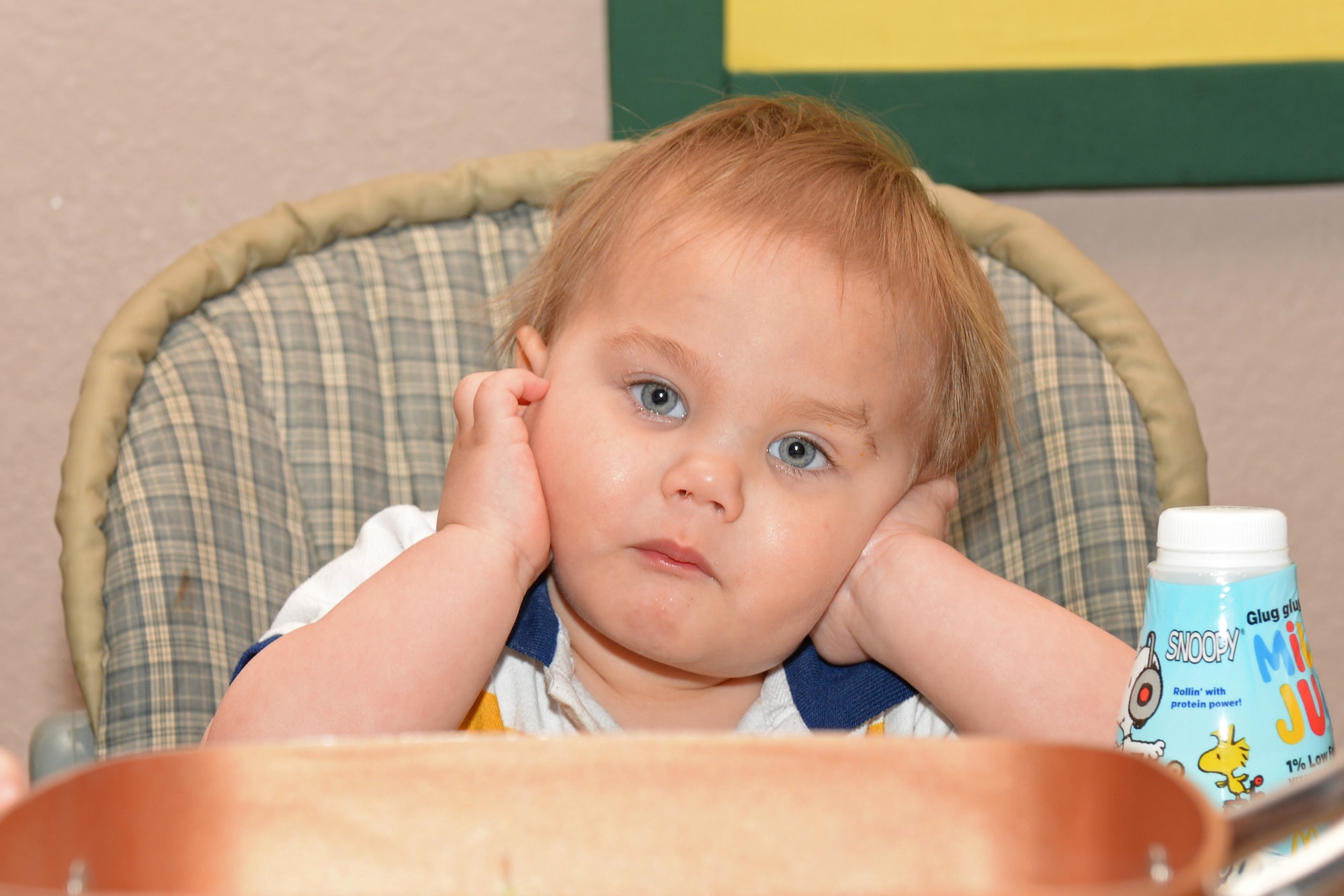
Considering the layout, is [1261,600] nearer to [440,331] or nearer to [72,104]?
[440,331]

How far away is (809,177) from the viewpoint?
0.80 metres

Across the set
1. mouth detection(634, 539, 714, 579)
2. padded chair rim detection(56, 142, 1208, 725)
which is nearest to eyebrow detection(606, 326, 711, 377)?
mouth detection(634, 539, 714, 579)

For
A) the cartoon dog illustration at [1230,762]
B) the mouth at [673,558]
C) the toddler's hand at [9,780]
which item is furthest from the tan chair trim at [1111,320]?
the toddler's hand at [9,780]

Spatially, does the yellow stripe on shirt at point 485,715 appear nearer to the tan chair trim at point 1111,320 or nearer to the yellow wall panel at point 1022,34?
the tan chair trim at point 1111,320

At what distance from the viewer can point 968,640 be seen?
757 mm

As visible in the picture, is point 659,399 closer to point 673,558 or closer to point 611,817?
point 673,558

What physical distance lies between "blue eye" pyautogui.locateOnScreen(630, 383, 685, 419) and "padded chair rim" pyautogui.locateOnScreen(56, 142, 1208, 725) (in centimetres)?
32

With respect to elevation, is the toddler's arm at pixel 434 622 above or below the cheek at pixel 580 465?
below

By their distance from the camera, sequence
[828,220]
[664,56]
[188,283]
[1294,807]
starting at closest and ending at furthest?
[1294,807] → [828,220] → [188,283] → [664,56]

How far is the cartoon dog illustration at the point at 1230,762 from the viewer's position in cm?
44

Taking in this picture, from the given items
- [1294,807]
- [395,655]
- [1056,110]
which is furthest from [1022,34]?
[1294,807]

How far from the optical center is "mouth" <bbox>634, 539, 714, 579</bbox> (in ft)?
2.28

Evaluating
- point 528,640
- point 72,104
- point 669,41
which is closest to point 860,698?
point 528,640

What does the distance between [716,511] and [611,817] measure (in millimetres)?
383
